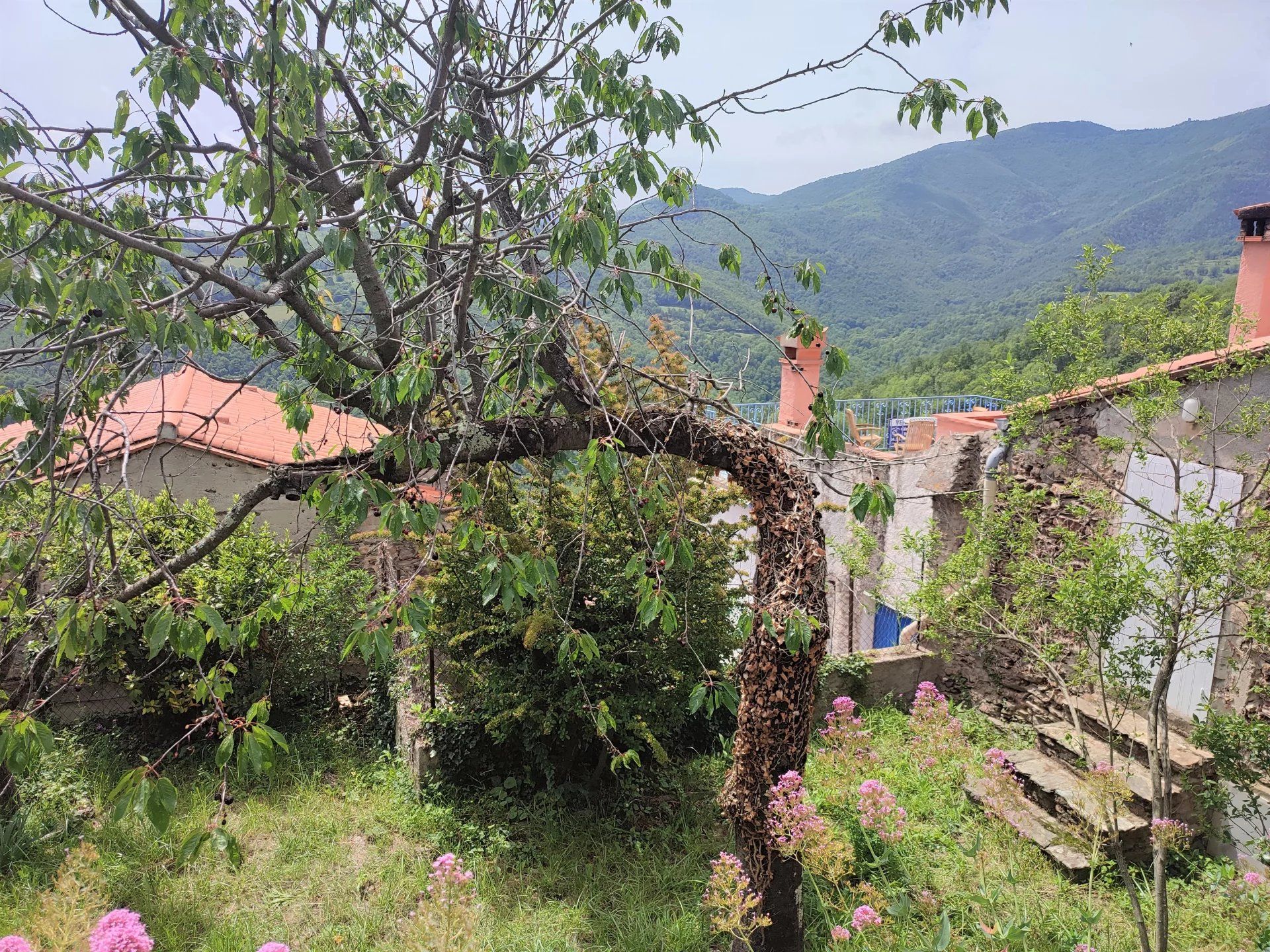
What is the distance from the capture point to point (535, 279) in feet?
10.2

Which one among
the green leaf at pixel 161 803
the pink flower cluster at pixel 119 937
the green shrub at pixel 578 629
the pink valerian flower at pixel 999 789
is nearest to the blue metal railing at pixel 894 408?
the green shrub at pixel 578 629

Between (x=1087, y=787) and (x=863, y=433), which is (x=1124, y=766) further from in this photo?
(x=863, y=433)

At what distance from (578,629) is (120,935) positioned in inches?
123

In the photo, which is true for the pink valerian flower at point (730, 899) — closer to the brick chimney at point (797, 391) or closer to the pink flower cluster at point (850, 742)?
the pink flower cluster at point (850, 742)

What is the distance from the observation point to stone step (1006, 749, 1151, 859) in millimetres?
4969

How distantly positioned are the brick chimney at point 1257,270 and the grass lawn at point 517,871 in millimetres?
4991

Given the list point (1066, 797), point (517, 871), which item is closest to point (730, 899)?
point (517, 871)

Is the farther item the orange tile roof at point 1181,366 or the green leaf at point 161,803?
the orange tile roof at point 1181,366

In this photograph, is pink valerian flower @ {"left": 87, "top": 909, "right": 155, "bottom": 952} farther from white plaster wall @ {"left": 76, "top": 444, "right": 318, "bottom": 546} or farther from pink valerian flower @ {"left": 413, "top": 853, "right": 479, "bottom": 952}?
white plaster wall @ {"left": 76, "top": 444, "right": 318, "bottom": 546}

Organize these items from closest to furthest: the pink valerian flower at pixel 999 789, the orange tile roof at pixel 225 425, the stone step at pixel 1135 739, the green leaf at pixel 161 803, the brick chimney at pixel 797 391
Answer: the green leaf at pixel 161 803 → the pink valerian flower at pixel 999 789 → the stone step at pixel 1135 739 → the orange tile roof at pixel 225 425 → the brick chimney at pixel 797 391

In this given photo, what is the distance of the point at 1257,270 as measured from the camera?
6777 millimetres

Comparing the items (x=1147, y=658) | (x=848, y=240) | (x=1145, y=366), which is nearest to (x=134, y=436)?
(x=1145, y=366)

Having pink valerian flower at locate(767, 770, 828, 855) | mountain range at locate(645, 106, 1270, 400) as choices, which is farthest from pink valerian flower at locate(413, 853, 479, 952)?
mountain range at locate(645, 106, 1270, 400)

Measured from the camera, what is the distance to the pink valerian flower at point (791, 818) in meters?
3.01
